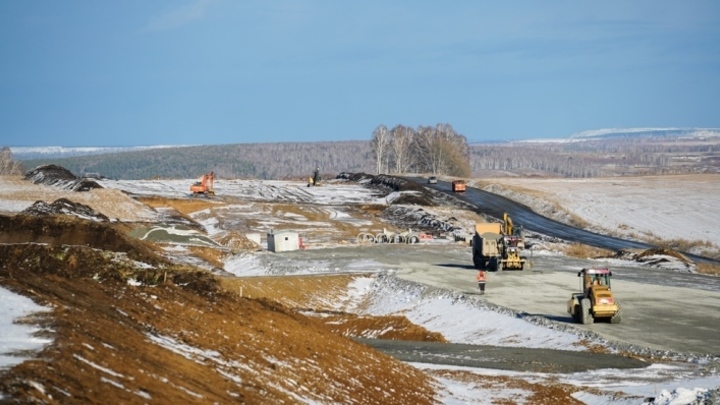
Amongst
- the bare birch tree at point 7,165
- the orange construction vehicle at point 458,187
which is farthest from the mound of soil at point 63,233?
the bare birch tree at point 7,165

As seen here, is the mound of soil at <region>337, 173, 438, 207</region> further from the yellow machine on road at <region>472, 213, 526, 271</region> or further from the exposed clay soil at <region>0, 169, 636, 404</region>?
the exposed clay soil at <region>0, 169, 636, 404</region>

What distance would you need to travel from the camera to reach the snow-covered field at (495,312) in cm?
2098

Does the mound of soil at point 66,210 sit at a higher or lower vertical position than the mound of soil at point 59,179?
lower

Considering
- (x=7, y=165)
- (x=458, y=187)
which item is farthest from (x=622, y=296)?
(x=7, y=165)

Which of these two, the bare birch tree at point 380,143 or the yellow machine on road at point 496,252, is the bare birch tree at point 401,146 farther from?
the yellow machine on road at point 496,252

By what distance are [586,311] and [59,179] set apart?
7302 cm

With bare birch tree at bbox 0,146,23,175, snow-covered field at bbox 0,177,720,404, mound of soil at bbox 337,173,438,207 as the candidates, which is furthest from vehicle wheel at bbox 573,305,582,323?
bare birch tree at bbox 0,146,23,175

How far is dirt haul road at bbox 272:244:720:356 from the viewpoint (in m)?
31.1

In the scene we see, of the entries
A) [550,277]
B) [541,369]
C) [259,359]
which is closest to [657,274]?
[550,277]

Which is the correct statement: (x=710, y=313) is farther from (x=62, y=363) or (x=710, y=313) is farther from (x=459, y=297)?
(x=62, y=363)

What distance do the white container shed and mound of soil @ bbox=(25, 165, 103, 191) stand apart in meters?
30.7

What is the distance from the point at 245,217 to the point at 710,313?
181 feet

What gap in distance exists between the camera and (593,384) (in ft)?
75.0

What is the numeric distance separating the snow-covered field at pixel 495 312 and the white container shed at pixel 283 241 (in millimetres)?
6046
